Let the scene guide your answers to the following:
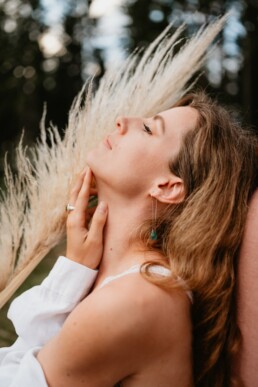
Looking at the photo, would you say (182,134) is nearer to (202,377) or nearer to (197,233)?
(197,233)

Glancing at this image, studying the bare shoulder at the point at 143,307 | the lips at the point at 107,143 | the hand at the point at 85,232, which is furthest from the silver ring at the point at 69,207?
the bare shoulder at the point at 143,307

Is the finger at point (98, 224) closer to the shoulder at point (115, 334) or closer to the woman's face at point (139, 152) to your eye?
the woman's face at point (139, 152)

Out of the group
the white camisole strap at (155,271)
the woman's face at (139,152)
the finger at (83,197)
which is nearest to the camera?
the white camisole strap at (155,271)

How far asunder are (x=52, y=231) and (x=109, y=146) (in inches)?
14.8

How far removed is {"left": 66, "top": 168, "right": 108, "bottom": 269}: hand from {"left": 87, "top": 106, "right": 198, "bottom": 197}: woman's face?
10 centimetres

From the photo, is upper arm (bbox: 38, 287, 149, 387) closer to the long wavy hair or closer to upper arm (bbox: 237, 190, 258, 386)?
the long wavy hair

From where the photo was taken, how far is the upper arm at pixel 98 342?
1.19m

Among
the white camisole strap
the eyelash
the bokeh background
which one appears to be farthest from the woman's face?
the bokeh background

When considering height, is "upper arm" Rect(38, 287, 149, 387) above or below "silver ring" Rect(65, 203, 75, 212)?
below

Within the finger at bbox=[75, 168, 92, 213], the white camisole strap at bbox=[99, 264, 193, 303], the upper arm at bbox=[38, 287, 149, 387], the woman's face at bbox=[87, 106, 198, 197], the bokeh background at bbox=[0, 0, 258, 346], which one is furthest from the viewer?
the bokeh background at bbox=[0, 0, 258, 346]

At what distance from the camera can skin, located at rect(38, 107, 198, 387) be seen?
1.20m

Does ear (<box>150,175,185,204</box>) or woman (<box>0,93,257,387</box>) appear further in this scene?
ear (<box>150,175,185,204</box>)

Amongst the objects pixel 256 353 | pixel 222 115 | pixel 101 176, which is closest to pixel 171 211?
pixel 101 176

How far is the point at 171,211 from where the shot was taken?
4.89ft
